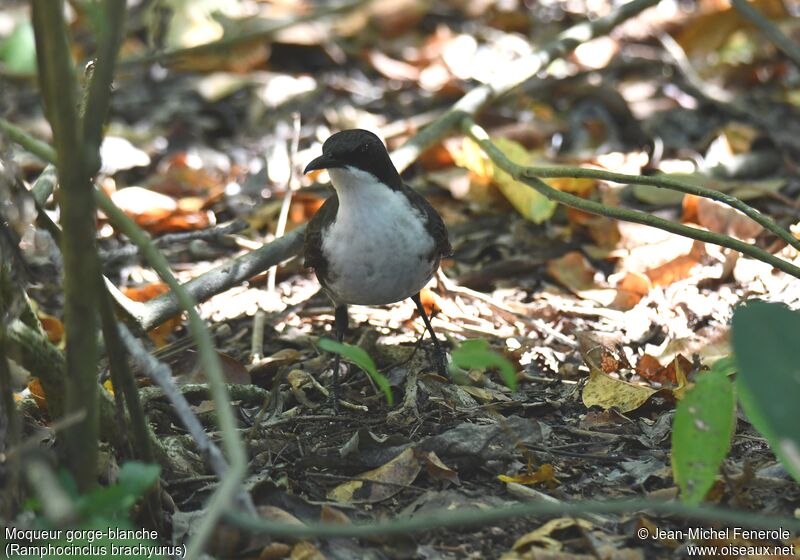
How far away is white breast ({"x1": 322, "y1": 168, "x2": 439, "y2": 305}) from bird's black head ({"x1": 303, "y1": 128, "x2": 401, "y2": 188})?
44 mm

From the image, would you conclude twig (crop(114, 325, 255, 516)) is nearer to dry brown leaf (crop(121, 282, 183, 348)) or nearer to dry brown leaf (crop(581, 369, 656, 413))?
dry brown leaf (crop(581, 369, 656, 413))

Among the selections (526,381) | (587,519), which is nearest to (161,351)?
(526,381)

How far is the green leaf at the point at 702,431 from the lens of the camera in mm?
2688

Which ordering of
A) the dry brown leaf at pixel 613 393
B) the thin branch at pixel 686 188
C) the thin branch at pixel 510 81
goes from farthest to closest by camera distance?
the thin branch at pixel 510 81 < the dry brown leaf at pixel 613 393 < the thin branch at pixel 686 188

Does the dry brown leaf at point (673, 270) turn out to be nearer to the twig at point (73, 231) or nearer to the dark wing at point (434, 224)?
the dark wing at point (434, 224)

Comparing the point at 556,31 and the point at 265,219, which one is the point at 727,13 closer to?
the point at 556,31

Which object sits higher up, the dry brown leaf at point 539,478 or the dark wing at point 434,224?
the dark wing at point 434,224

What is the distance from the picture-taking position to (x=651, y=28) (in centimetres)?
816

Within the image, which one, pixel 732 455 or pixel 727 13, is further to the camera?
pixel 727 13

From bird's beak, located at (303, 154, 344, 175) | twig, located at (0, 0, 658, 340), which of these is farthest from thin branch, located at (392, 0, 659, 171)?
bird's beak, located at (303, 154, 344, 175)

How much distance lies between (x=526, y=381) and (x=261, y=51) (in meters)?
→ 4.60

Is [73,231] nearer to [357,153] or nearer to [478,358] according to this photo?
[478,358]

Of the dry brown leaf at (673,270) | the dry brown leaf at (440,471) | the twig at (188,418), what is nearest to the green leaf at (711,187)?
the dry brown leaf at (673,270)

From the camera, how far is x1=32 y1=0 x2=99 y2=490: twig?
228 cm
